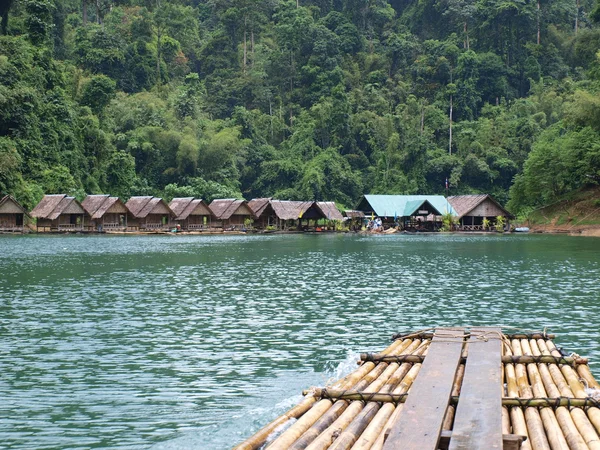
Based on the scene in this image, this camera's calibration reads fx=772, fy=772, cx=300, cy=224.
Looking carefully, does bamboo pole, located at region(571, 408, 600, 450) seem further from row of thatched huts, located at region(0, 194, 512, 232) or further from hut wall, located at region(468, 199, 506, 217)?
hut wall, located at region(468, 199, 506, 217)

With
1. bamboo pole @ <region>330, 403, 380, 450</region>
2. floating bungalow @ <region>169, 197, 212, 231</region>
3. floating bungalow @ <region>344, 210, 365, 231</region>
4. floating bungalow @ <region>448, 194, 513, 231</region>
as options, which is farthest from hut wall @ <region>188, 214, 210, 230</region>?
bamboo pole @ <region>330, 403, 380, 450</region>

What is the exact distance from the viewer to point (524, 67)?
310 feet

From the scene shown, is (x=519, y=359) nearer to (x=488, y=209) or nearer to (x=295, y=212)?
(x=488, y=209)

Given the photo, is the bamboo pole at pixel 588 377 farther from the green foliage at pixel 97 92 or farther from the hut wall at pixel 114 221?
the green foliage at pixel 97 92

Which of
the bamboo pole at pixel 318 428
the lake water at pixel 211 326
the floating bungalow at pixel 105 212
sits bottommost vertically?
the lake water at pixel 211 326

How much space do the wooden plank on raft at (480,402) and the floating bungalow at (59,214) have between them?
5534 cm

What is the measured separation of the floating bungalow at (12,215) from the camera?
58.8 meters

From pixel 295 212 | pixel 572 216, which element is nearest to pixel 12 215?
pixel 295 212

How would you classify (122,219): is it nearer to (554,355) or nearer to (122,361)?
(122,361)

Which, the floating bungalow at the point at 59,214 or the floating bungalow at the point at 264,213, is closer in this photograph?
the floating bungalow at the point at 59,214

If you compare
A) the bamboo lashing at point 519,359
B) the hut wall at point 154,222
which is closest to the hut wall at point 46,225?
the hut wall at point 154,222

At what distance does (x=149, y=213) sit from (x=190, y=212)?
3.66 meters

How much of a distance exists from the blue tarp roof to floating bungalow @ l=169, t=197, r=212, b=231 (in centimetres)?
1514

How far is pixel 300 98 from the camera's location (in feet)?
313
